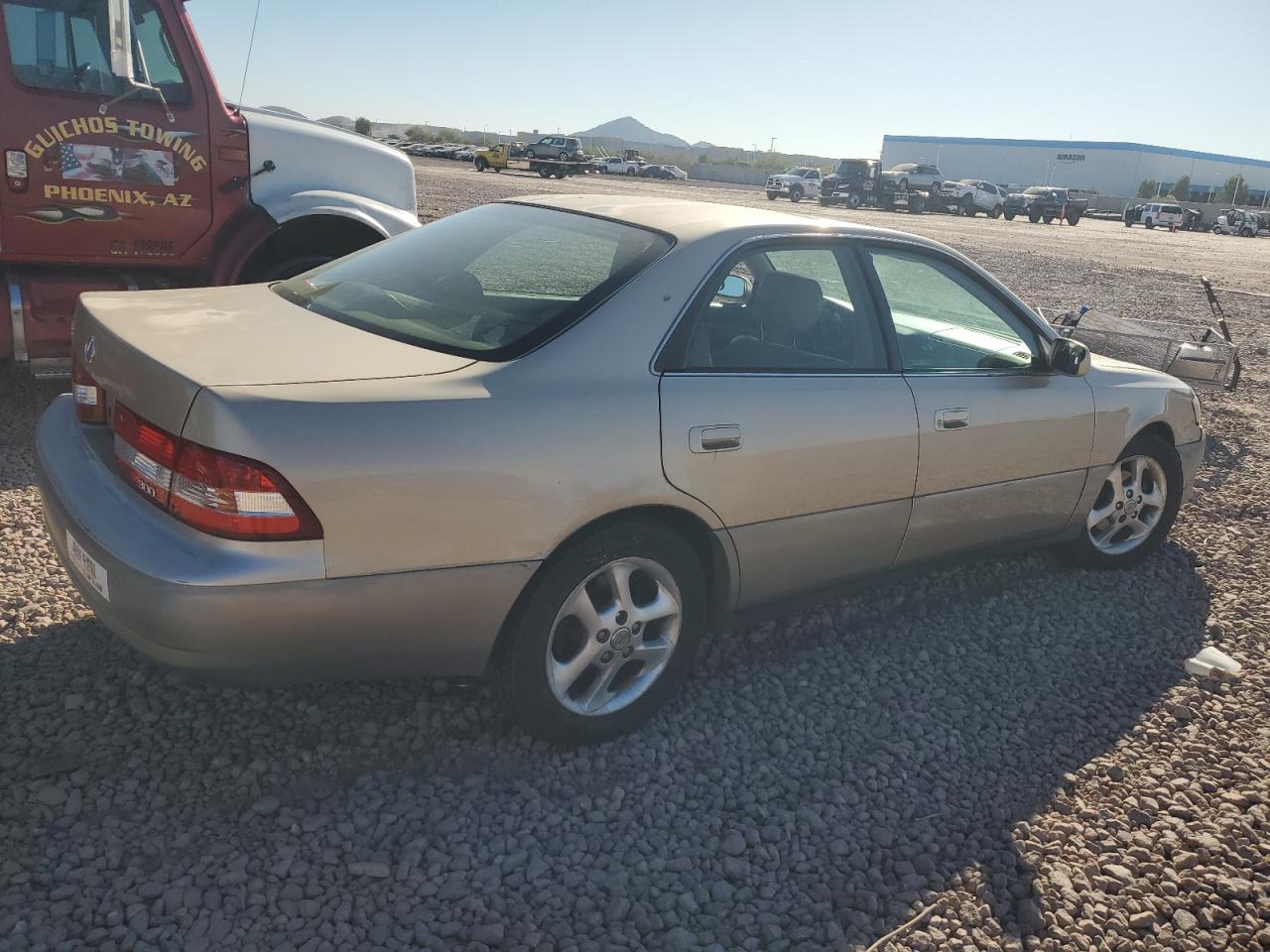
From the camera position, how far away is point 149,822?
8.53 feet

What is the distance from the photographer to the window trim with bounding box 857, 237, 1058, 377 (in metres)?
3.67

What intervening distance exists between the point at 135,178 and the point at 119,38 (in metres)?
1.03

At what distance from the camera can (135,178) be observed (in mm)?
5367

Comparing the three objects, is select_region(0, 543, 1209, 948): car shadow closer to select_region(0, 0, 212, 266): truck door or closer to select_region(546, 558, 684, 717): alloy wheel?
select_region(546, 558, 684, 717): alloy wheel

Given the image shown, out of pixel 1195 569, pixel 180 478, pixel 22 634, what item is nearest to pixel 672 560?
pixel 180 478

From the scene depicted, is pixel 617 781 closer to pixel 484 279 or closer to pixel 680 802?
pixel 680 802

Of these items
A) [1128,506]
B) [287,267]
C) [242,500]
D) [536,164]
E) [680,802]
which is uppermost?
[536,164]

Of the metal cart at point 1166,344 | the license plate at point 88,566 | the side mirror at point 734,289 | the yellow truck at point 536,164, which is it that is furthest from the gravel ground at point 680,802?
the yellow truck at point 536,164

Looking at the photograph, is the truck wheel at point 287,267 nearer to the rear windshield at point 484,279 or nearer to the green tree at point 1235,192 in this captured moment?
the rear windshield at point 484,279

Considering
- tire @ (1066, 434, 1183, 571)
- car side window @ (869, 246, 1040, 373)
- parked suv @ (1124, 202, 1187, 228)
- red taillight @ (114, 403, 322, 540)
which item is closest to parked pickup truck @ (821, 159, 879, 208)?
parked suv @ (1124, 202, 1187, 228)

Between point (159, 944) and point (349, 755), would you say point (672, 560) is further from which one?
point (159, 944)

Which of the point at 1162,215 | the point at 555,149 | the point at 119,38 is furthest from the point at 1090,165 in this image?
the point at 119,38

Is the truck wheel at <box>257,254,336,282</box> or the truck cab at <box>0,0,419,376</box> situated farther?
the truck wheel at <box>257,254,336,282</box>

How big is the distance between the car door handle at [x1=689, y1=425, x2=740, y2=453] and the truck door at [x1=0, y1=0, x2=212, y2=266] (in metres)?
3.89
